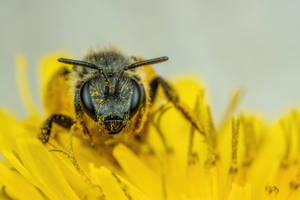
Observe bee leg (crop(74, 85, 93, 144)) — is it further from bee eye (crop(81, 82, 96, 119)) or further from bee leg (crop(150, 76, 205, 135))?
bee leg (crop(150, 76, 205, 135))

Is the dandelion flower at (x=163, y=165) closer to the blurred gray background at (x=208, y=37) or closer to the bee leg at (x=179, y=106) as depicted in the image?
the bee leg at (x=179, y=106)

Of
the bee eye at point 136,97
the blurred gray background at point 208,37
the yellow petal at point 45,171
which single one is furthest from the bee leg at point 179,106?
the blurred gray background at point 208,37

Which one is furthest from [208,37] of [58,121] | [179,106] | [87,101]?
[87,101]

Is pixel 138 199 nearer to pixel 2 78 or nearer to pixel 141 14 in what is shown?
pixel 2 78

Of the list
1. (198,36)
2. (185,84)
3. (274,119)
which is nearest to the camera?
(185,84)

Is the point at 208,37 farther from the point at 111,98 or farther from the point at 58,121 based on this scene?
the point at 111,98

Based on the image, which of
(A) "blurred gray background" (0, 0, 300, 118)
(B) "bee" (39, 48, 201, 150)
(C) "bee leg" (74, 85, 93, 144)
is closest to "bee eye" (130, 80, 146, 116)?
(B) "bee" (39, 48, 201, 150)

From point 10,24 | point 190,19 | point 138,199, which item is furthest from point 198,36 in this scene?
point 138,199
